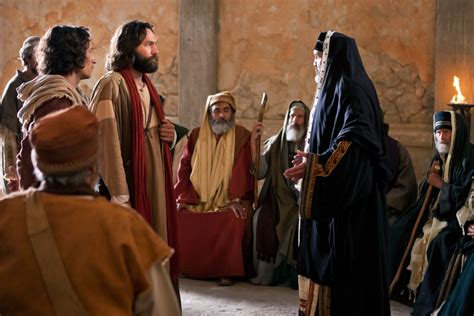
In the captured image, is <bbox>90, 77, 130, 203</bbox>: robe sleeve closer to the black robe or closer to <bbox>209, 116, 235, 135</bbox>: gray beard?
the black robe

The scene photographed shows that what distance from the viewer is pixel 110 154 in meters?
4.26

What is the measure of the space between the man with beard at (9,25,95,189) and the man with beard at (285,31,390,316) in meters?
1.12

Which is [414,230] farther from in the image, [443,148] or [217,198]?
[217,198]

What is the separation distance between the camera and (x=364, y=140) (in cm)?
382

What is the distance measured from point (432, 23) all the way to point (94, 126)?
5505 millimetres

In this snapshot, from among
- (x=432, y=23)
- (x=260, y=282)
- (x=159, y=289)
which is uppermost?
(x=432, y=23)

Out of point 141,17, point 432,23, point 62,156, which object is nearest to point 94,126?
point 62,156

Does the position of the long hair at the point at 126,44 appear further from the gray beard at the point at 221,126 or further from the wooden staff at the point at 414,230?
the wooden staff at the point at 414,230

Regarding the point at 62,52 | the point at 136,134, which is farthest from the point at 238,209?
the point at 62,52

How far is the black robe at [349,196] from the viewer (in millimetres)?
3820

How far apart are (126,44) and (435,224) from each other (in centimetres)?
264

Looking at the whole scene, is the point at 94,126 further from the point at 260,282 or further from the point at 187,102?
the point at 187,102

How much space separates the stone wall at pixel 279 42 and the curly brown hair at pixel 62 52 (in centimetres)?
387

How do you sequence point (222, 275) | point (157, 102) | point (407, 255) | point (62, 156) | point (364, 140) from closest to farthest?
point (62, 156)
point (364, 140)
point (157, 102)
point (407, 255)
point (222, 275)
